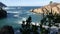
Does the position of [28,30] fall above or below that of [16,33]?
above

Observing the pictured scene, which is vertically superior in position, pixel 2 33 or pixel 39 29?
pixel 39 29

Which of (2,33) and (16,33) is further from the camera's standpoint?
(16,33)

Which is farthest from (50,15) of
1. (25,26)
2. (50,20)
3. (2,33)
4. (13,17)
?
(13,17)

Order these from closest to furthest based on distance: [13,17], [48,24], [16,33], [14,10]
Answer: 1. [48,24]
2. [16,33]
3. [13,17]
4. [14,10]

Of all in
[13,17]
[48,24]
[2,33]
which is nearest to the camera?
[48,24]

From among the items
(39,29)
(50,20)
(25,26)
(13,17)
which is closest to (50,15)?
(50,20)

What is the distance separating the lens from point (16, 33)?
453 cm

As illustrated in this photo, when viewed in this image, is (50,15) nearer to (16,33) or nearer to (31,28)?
(31,28)

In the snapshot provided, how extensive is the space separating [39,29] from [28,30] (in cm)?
34

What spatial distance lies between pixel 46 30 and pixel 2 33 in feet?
5.18

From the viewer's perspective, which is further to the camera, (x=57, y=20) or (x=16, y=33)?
(x=16, y=33)

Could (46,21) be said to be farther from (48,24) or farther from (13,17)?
(13,17)

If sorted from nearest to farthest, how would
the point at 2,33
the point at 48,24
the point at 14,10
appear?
1. the point at 48,24
2. the point at 2,33
3. the point at 14,10

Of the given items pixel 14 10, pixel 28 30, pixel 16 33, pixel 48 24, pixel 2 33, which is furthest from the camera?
pixel 14 10
